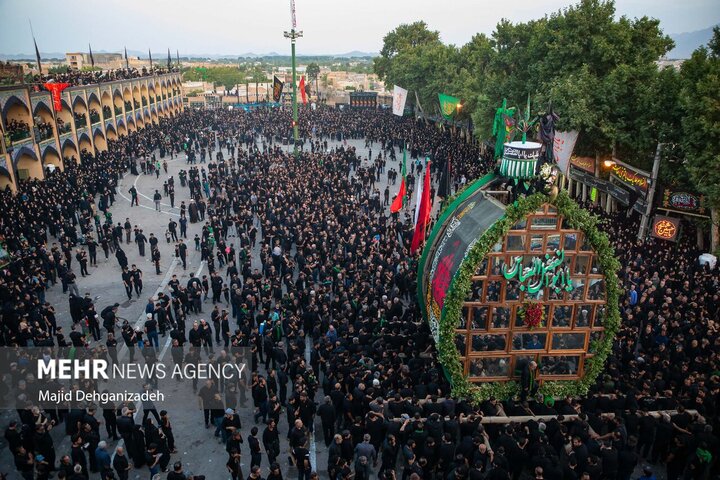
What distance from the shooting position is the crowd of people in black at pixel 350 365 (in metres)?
9.15

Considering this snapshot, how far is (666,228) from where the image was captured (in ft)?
64.8

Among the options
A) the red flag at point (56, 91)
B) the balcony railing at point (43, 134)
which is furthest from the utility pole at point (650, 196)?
the red flag at point (56, 91)

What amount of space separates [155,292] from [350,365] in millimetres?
9956

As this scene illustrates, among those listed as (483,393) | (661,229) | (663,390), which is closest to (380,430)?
(483,393)

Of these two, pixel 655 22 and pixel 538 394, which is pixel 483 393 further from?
pixel 655 22

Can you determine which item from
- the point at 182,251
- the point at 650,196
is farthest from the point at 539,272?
the point at 182,251

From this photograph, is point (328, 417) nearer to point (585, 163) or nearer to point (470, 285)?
point (470, 285)

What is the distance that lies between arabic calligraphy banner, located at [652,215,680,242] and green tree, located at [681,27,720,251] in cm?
119

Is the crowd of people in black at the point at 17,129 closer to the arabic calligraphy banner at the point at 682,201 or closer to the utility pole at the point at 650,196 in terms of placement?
the utility pole at the point at 650,196

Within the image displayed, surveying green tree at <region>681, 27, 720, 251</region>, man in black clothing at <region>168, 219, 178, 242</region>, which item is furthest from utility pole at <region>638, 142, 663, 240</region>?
man in black clothing at <region>168, 219, 178, 242</region>

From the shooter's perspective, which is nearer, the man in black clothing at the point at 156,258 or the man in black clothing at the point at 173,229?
the man in black clothing at the point at 156,258

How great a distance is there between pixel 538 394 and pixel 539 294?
2.31m

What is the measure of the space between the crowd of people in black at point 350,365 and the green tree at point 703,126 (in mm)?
2633

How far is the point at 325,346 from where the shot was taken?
1247 centimetres
